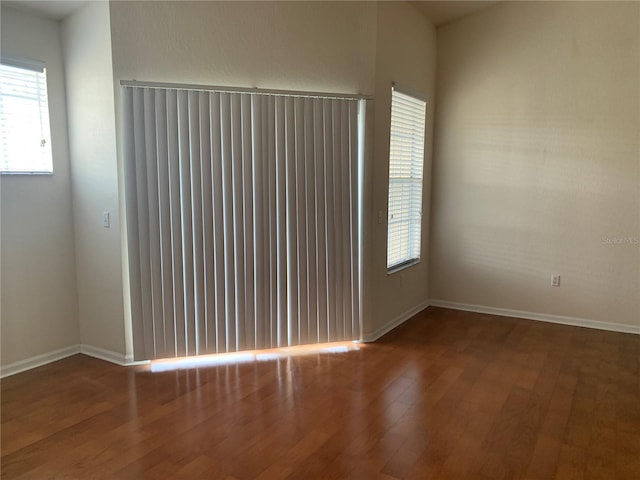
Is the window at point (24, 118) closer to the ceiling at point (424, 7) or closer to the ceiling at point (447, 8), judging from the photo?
the ceiling at point (424, 7)

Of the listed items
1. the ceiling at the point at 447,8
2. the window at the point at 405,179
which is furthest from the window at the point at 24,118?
the ceiling at the point at 447,8

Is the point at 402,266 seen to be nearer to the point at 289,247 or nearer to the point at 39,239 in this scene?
the point at 289,247

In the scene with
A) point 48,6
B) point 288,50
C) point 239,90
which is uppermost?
point 48,6

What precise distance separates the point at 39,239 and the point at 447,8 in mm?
4137

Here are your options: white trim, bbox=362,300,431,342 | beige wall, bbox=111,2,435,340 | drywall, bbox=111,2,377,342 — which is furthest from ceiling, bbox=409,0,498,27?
white trim, bbox=362,300,431,342

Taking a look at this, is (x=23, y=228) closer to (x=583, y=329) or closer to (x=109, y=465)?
(x=109, y=465)

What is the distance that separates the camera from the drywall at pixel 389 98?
12.9 ft

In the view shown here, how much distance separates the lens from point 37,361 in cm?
356

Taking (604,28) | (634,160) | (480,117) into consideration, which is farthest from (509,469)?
(604,28)

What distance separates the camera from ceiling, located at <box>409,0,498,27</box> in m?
4.38

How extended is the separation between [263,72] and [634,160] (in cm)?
336

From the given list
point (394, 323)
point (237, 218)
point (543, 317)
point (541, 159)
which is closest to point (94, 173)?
point (237, 218)

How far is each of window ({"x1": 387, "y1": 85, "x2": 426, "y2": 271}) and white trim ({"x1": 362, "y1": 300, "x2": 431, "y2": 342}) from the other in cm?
51

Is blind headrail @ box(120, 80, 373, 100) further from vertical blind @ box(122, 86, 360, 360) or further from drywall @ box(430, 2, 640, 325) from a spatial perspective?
drywall @ box(430, 2, 640, 325)
